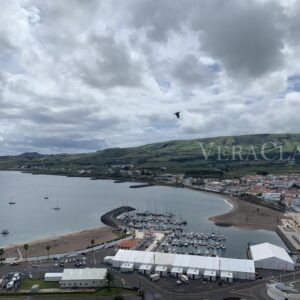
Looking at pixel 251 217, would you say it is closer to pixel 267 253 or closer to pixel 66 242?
pixel 267 253

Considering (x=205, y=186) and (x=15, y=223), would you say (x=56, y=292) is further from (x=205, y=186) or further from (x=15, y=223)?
(x=205, y=186)

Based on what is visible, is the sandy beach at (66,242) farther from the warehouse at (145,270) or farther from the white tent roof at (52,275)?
the warehouse at (145,270)

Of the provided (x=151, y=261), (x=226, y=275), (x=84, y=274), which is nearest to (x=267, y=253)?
(x=226, y=275)

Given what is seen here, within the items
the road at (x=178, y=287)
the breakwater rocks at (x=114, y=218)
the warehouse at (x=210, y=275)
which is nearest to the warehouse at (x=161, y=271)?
the road at (x=178, y=287)

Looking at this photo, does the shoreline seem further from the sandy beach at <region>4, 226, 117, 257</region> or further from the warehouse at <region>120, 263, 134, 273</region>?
the warehouse at <region>120, 263, 134, 273</region>

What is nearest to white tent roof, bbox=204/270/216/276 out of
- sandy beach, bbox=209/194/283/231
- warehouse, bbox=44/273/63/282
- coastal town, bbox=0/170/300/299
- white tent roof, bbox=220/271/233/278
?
coastal town, bbox=0/170/300/299

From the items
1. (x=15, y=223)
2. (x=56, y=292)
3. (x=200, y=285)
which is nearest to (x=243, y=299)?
(x=200, y=285)
